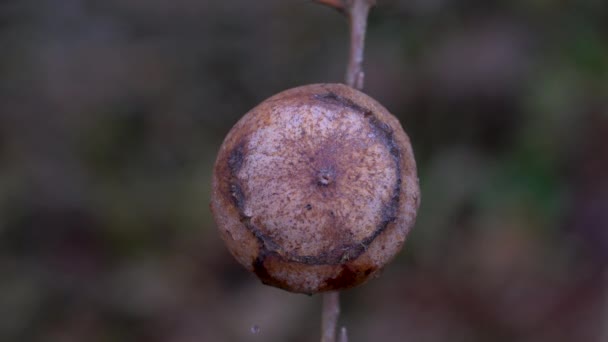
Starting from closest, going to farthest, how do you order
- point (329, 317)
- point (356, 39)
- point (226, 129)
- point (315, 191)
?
1. point (315, 191)
2. point (329, 317)
3. point (356, 39)
4. point (226, 129)

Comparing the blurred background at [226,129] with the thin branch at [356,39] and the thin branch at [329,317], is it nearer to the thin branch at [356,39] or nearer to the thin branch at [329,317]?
the thin branch at [356,39]

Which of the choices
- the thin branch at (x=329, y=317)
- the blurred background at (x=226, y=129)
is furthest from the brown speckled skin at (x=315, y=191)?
the blurred background at (x=226, y=129)

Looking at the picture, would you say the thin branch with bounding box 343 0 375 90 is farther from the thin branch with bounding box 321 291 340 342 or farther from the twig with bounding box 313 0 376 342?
the thin branch with bounding box 321 291 340 342

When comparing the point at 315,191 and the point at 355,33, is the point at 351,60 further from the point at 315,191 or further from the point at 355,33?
the point at 315,191

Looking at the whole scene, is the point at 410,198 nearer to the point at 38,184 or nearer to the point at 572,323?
the point at 572,323

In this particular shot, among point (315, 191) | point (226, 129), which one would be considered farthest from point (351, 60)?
point (226, 129)

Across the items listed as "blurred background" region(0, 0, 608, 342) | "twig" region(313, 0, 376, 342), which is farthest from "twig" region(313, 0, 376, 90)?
"blurred background" region(0, 0, 608, 342)
